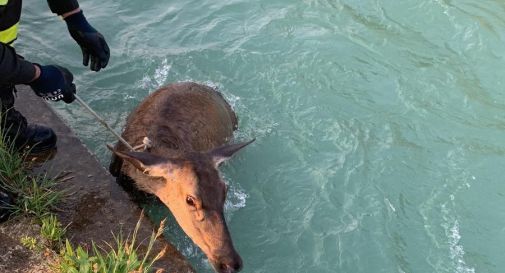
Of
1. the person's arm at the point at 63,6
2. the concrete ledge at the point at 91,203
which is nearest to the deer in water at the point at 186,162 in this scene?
the concrete ledge at the point at 91,203

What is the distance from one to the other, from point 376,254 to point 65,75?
140 inches

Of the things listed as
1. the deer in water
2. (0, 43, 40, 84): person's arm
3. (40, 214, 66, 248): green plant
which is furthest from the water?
(0, 43, 40, 84): person's arm

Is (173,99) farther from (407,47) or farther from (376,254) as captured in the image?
(407,47)

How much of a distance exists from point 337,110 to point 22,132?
4.12 m

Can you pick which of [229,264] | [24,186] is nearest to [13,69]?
[24,186]

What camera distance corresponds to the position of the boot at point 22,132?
531 cm

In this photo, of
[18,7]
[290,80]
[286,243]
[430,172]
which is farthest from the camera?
[290,80]

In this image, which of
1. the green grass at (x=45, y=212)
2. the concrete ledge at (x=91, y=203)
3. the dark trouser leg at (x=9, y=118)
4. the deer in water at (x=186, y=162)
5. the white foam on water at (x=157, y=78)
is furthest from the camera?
the white foam on water at (x=157, y=78)

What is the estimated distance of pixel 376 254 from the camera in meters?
6.24

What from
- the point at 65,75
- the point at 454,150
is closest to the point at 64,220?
the point at 65,75

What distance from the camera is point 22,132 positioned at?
5.50m

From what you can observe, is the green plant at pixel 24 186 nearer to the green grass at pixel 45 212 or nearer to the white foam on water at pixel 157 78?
the green grass at pixel 45 212

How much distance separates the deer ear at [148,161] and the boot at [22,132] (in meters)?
1.22

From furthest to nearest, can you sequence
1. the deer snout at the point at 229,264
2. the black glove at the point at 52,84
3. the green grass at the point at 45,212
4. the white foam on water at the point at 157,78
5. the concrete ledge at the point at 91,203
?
the white foam on water at the point at 157,78 < the concrete ledge at the point at 91,203 < the black glove at the point at 52,84 < the deer snout at the point at 229,264 < the green grass at the point at 45,212
